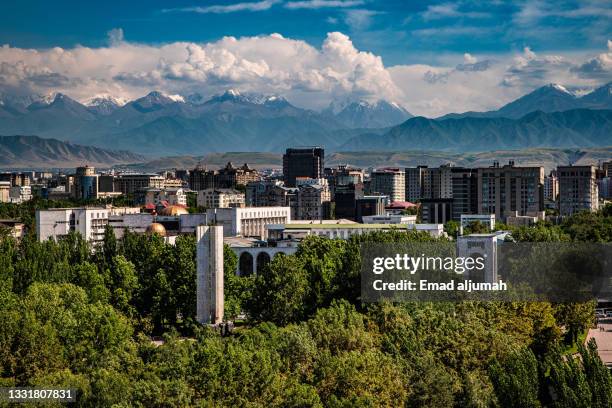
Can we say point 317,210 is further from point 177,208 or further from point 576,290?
point 576,290

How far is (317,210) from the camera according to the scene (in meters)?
131

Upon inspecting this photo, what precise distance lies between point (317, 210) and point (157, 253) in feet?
244

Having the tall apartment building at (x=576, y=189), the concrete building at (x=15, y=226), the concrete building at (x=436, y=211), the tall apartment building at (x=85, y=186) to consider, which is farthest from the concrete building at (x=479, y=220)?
the tall apartment building at (x=85, y=186)

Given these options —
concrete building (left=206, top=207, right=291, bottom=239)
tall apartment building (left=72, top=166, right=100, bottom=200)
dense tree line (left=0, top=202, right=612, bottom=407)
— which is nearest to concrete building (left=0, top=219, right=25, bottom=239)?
concrete building (left=206, top=207, right=291, bottom=239)

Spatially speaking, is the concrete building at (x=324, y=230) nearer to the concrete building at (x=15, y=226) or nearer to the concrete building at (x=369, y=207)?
the concrete building at (x=15, y=226)

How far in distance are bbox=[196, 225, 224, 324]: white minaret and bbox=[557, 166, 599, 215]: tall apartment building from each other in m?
85.9

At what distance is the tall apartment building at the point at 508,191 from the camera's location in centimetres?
11881

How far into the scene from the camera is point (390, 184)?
18125 cm

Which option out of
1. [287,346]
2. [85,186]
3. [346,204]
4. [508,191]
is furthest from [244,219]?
→ [85,186]

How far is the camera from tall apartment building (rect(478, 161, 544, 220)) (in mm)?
118812

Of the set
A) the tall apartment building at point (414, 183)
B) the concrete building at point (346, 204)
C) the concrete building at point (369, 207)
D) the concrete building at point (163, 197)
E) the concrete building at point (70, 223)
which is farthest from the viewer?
the tall apartment building at point (414, 183)

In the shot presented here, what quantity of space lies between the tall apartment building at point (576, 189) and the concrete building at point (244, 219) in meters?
41.6

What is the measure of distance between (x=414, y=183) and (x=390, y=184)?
606 cm

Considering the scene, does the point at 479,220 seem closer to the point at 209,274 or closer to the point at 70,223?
the point at 70,223
